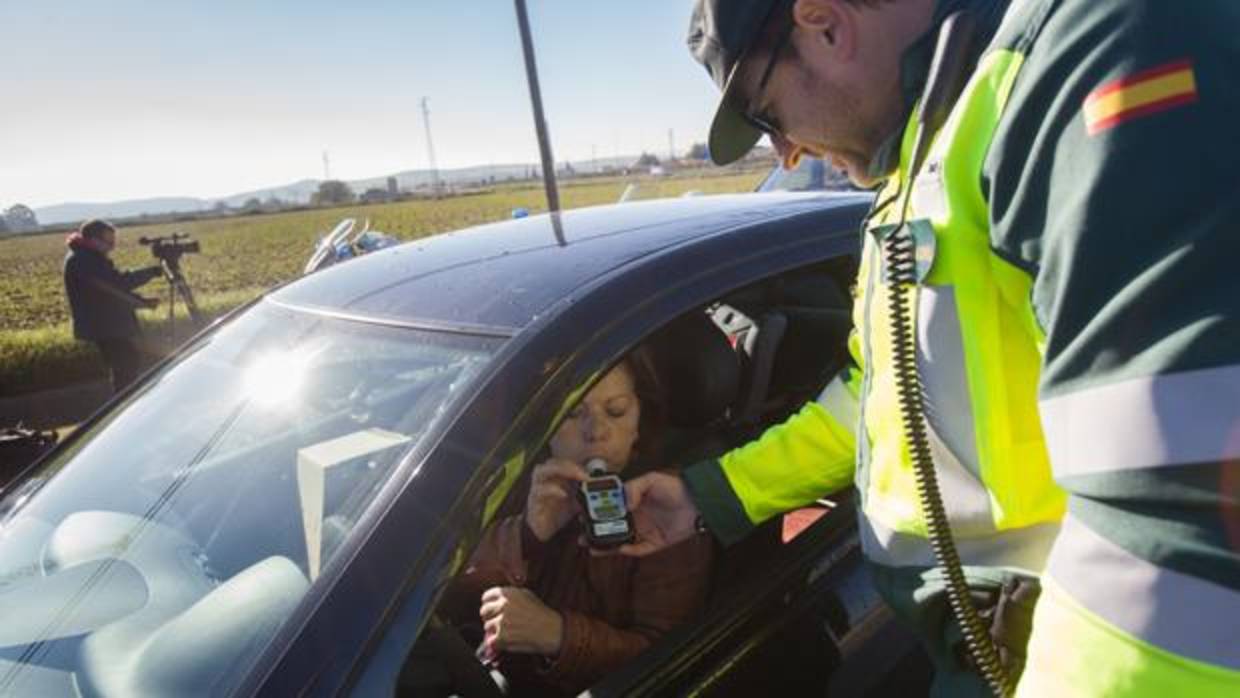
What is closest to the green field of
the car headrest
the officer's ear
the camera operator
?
the camera operator

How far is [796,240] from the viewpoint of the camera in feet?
5.82

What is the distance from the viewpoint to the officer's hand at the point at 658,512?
1723mm

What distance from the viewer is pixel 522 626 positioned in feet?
5.15

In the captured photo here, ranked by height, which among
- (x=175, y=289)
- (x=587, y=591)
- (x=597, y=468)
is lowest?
(x=587, y=591)

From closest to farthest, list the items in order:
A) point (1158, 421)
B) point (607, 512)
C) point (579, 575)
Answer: point (1158, 421), point (607, 512), point (579, 575)

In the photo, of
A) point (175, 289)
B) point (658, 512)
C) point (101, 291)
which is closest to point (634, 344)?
point (658, 512)

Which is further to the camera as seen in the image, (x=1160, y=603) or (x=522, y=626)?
(x=522, y=626)

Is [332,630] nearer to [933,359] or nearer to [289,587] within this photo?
[289,587]

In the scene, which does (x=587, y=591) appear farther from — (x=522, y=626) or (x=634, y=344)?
(x=634, y=344)

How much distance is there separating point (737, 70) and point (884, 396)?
20.5 inches

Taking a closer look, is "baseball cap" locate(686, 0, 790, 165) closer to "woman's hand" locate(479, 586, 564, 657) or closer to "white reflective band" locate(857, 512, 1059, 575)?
"white reflective band" locate(857, 512, 1059, 575)

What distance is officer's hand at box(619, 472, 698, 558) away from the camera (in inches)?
67.8

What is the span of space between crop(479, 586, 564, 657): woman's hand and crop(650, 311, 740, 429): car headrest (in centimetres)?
65

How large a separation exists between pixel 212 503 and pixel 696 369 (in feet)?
3.55
